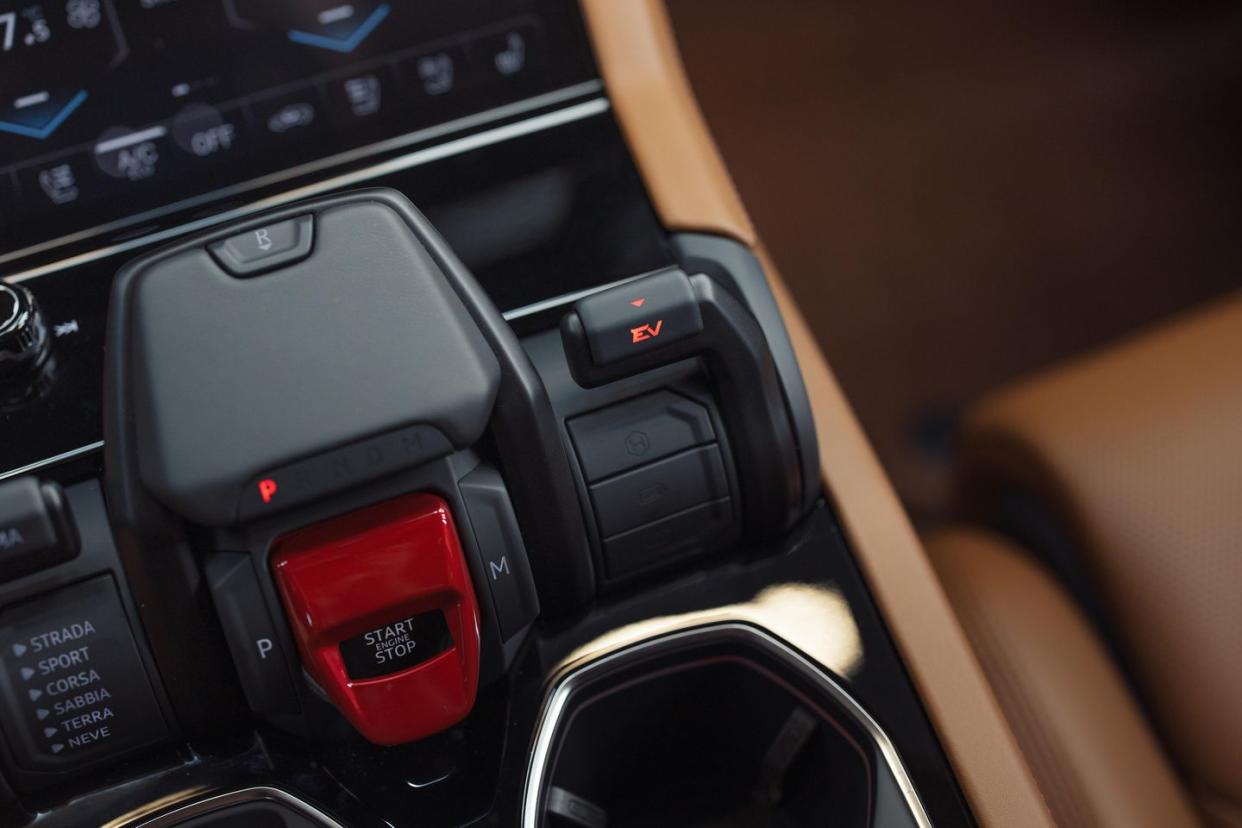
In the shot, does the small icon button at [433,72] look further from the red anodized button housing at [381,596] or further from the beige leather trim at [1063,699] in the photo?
the beige leather trim at [1063,699]

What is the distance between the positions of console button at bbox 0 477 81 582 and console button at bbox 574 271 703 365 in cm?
26

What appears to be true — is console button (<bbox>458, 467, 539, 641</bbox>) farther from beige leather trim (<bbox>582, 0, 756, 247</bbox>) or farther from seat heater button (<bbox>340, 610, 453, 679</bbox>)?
beige leather trim (<bbox>582, 0, 756, 247</bbox>)

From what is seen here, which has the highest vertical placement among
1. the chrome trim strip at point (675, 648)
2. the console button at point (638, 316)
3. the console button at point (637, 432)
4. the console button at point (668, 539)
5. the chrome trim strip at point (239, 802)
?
the console button at point (638, 316)

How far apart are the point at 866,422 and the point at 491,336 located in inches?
41.1

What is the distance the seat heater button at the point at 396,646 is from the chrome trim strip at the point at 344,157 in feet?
0.95

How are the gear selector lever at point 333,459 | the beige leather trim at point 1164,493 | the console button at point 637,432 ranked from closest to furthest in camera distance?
1. the gear selector lever at point 333,459
2. the console button at point 637,432
3. the beige leather trim at point 1164,493

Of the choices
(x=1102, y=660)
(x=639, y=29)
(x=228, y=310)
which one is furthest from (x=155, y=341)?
(x=1102, y=660)

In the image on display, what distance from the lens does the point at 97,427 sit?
59 cm

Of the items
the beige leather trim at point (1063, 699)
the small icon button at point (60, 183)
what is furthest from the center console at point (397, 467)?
the beige leather trim at point (1063, 699)

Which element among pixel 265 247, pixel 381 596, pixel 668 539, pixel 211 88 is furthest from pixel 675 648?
pixel 211 88

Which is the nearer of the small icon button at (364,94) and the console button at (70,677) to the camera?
the console button at (70,677)

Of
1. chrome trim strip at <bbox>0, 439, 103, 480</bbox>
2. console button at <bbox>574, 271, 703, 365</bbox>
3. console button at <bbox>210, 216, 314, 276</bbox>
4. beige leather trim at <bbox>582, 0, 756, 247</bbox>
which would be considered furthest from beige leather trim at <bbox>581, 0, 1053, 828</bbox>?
chrome trim strip at <bbox>0, 439, 103, 480</bbox>

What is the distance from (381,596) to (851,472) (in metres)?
0.29

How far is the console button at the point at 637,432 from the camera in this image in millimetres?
603
